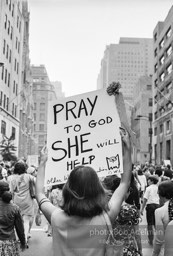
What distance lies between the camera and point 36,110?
108500mm

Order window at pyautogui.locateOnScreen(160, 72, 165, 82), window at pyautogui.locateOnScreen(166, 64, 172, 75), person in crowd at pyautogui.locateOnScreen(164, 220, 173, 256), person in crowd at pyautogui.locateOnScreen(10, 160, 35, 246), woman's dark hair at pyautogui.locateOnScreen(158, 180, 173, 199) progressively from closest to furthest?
person in crowd at pyautogui.locateOnScreen(164, 220, 173, 256), woman's dark hair at pyautogui.locateOnScreen(158, 180, 173, 199), person in crowd at pyautogui.locateOnScreen(10, 160, 35, 246), window at pyautogui.locateOnScreen(166, 64, 172, 75), window at pyautogui.locateOnScreen(160, 72, 165, 82)

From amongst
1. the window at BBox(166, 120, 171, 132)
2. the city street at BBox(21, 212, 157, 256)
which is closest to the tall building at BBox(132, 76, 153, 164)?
the window at BBox(166, 120, 171, 132)

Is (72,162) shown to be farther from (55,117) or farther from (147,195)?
(147,195)

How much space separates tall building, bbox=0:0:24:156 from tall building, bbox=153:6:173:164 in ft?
60.9

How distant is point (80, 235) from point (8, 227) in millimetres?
2697

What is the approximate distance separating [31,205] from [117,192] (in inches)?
217

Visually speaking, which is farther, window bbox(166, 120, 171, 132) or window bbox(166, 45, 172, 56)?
window bbox(166, 45, 172, 56)

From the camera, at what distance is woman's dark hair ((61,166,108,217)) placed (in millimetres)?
2004

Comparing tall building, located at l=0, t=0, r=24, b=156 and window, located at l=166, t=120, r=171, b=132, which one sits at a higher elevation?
tall building, located at l=0, t=0, r=24, b=156

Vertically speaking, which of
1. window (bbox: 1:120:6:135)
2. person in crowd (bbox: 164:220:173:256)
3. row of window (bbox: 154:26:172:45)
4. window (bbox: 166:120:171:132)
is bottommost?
person in crowd (bbox: 164:220:173:256)

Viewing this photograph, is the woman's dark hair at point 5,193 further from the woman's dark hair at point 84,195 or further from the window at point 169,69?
the window at point 169,69

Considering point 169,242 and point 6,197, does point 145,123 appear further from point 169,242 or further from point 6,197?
point 169,242

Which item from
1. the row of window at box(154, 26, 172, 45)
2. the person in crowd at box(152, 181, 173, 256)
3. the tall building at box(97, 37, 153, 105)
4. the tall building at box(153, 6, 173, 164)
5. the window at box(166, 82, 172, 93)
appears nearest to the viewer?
the person in crowd at box(152, 181, 173, 256)

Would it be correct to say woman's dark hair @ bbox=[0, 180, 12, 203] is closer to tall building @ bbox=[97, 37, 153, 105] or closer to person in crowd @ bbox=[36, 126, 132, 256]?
person in crowd @ bbox=[36, 126, 132, 256]
